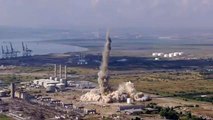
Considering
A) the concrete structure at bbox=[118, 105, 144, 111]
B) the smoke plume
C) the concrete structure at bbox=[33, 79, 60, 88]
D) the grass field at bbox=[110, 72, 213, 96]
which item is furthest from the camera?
the concrete structure at bbox=[33, 79, 60, 88]

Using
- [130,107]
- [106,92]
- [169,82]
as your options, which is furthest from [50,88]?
[169,82]

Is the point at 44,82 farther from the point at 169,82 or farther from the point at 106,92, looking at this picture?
the point at 169,82

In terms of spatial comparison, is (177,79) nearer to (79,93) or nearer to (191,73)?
(191,73)

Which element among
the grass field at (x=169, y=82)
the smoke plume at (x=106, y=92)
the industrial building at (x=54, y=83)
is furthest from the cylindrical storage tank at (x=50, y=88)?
the grass field at (x=169, y=82)

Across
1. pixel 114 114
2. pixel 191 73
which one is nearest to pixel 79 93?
pixel 114 114

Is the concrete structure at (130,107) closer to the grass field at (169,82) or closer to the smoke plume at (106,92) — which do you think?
the smoke plume at (106,92)

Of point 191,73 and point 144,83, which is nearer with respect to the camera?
point 144,83

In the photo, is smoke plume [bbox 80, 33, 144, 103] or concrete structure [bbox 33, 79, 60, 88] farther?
concrete structure [bbox 33, 79, 60, 88]

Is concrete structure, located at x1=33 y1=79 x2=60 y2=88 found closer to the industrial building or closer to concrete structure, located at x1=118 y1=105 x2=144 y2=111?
the industrial building

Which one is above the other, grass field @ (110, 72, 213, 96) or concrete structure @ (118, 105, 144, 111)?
grass field @ (110, 72, 213, 96)

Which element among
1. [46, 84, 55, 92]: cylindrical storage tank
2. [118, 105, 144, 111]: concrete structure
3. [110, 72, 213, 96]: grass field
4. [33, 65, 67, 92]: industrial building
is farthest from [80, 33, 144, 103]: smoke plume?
[33, 65, 67, 92]: industrial building

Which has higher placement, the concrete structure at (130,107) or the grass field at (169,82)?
the grass field at (169,82)
